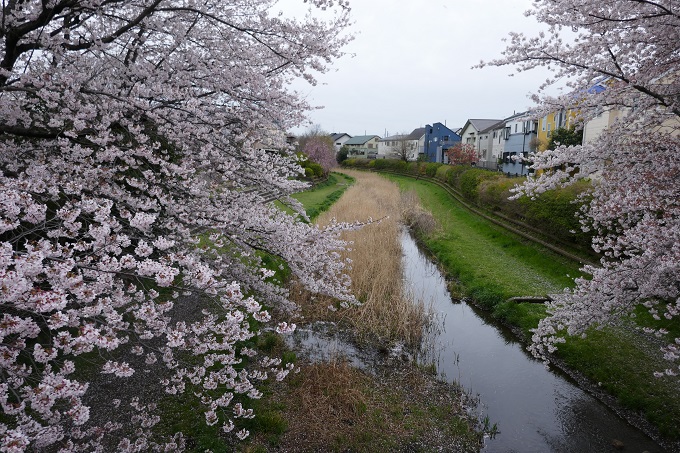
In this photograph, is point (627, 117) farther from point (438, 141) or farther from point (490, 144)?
point (438, 141)

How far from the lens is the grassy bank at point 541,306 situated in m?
6.70

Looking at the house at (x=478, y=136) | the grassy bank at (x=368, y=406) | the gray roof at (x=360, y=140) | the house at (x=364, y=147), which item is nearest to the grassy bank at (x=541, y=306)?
the grassy bank at (x=368, y=406)

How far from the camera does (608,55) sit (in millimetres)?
5914

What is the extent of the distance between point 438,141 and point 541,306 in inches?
2405

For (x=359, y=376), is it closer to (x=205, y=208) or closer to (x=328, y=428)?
(x=328, y=428)

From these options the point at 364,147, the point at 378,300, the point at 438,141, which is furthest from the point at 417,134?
the point at 378,300

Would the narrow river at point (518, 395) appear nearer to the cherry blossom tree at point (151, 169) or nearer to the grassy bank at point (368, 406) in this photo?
the grassy bank at point (368, 406)

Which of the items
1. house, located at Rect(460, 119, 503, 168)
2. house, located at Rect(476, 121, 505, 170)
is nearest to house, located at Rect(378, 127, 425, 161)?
house, located at Rect(460, 119, 503, 168)

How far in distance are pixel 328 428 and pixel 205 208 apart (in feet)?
11.7

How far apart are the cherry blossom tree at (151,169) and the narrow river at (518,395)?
11.9 ft

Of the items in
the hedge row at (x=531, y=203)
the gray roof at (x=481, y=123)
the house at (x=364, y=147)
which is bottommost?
the hedge row at (x=531, y=203)

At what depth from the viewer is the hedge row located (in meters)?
13.1

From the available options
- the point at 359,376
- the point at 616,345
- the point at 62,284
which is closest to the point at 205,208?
the point at 62,284

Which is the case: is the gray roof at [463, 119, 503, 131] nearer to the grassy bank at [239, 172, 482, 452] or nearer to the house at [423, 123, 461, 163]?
the house at [423, 123, 461, 163]
